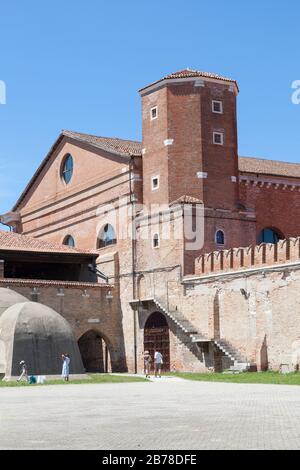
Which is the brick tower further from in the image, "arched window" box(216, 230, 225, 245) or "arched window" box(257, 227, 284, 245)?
"arched window" box(257, 227, 284, 245)

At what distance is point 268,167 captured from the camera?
148 ft

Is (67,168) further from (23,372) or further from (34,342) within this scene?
(23,372)

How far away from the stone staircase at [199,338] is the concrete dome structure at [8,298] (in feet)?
20.7

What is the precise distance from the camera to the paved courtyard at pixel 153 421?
1066 cm

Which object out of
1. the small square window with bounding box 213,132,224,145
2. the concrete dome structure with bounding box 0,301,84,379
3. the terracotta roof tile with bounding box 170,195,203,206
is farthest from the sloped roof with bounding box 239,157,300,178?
the concrete dome structure with bounding box 0,301,84,379

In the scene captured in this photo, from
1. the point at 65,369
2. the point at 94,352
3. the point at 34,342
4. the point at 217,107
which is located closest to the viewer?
the point at 65,369

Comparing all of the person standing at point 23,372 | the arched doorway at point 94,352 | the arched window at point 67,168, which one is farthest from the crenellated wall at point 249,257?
the arched window at point 67,168

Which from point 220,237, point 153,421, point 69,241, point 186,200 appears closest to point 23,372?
point 186,200

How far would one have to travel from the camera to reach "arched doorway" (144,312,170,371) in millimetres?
38250

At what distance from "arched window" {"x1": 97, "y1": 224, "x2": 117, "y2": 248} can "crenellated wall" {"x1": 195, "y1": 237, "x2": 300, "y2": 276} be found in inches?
267

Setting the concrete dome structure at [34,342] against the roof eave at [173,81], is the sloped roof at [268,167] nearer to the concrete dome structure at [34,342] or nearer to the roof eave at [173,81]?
the roof eave at [173,81]

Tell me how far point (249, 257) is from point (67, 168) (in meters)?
17.2

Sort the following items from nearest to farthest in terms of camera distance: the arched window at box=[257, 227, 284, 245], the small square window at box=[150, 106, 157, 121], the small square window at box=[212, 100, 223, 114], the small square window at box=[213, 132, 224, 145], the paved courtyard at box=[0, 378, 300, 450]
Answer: the paved courtyard at box=[0, 378, 300, 450]
the small square window at box=[213, 132, 224, 145]
the small square window at box=[212, 100, 223, 114]
the small square window at box=[150, 106, 157, 121]
the arched window at box=[257, 227, 284, 245]

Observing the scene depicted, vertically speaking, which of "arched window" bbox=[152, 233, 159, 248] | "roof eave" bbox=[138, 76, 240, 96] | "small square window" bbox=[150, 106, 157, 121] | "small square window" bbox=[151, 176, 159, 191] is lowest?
"arched window" bbox=[152, 233, 159, 248]
